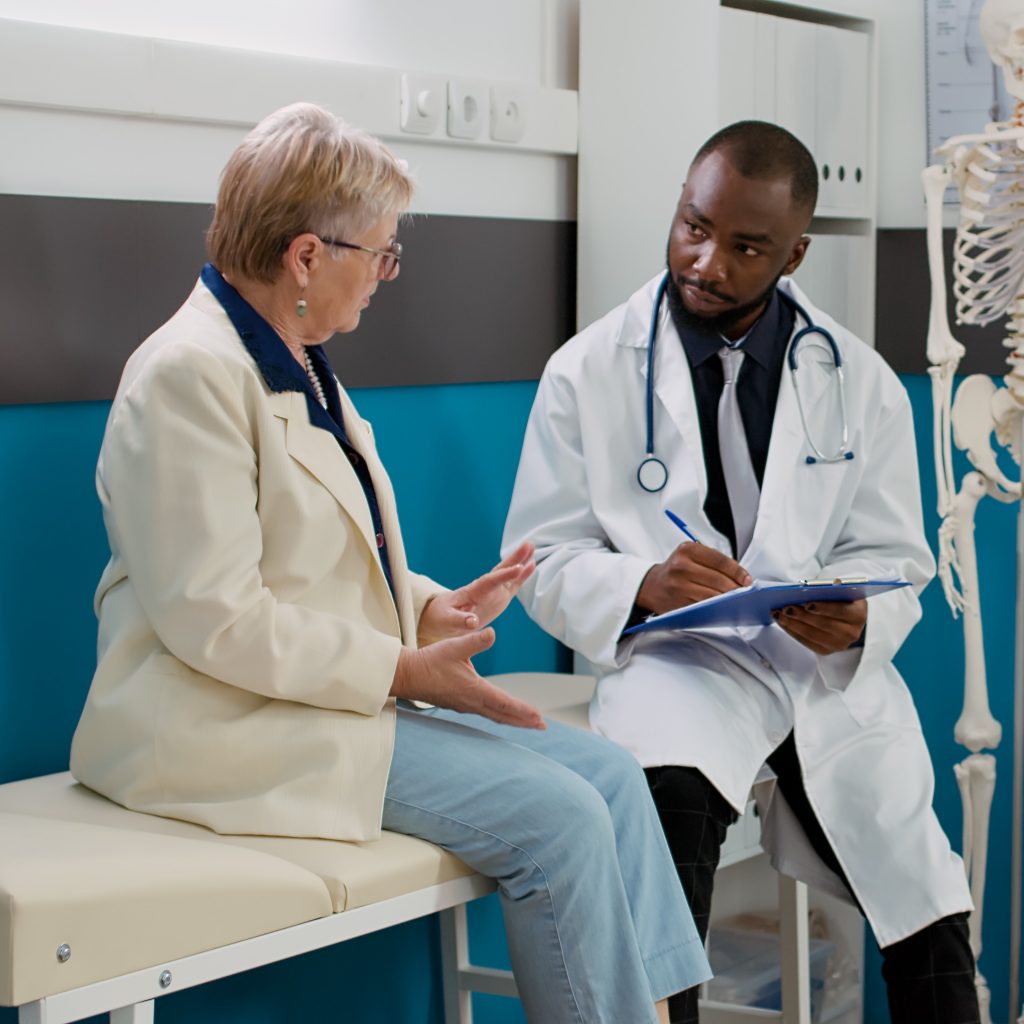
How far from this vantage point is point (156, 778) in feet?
5.44

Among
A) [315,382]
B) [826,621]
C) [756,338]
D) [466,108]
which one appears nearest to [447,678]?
[315,382]

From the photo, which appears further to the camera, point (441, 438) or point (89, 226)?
point (441, 438)

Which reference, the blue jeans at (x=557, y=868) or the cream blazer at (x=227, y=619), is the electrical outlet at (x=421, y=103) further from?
the blue jeans at (x=557, y=868)

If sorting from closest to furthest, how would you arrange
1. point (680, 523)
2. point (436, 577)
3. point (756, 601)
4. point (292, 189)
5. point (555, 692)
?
point (292, 189) < point (756, 601) < point (680, 523) < point (555, 692) < point (436, 577)

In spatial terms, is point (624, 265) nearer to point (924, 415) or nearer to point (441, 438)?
point (441, 438)

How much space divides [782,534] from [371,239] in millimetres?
807

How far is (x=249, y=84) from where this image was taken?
7.05 feet

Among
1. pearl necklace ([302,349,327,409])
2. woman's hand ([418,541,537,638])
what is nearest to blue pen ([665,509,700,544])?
woman's hand ([418,541,537,638])

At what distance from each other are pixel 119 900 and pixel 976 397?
172 cm

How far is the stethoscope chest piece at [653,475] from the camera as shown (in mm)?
2271

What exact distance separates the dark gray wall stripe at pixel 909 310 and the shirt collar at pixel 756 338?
2.13 ft

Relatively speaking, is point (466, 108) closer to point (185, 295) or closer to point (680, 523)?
point (185, 295)

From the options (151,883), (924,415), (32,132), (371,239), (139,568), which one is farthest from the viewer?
(924,415)

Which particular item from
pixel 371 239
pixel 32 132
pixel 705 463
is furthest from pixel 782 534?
pixel 32 132
